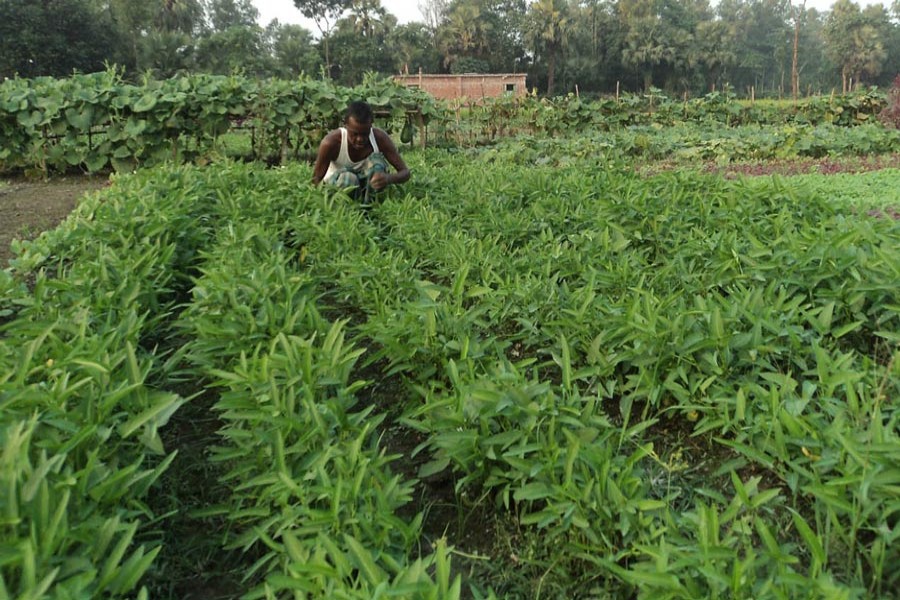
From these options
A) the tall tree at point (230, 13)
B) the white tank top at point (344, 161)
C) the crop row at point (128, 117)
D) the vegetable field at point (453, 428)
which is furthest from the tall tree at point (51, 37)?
the tall tree at point (230, 13)

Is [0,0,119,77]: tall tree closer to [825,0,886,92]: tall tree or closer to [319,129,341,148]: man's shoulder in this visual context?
[319,129,341,148]: man's shoulder

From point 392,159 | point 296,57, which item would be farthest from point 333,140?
point 296,57

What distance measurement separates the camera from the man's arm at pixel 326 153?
5.52 m

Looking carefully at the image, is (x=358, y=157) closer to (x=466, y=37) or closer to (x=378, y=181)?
(x=378, y=181)

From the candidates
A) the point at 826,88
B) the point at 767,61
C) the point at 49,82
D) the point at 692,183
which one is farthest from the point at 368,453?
the point at 767,61

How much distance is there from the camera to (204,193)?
183 inches

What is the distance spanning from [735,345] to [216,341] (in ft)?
5.97

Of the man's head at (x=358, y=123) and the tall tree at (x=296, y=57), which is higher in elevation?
the tall tree at (x=296, y=57)

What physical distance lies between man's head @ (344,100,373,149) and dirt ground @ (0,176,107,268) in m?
2.52

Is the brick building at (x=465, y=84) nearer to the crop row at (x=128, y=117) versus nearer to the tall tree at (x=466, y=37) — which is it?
the crop row at (x=128, y=117)

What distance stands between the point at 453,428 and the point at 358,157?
4.25 metres

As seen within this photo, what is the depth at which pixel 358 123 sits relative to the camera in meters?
5.32

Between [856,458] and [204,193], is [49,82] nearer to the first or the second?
[204,193]

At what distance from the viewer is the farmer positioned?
5.32 metres
